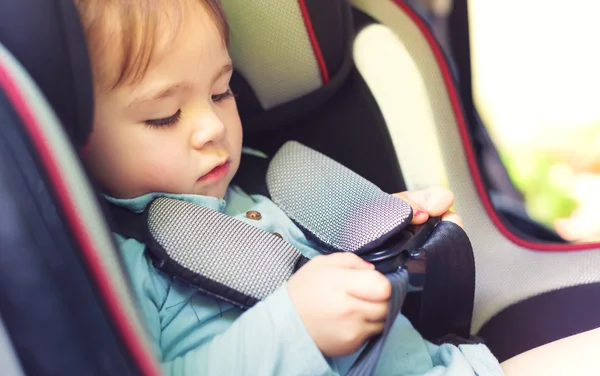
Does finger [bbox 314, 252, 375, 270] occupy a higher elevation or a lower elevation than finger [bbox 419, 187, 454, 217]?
higher

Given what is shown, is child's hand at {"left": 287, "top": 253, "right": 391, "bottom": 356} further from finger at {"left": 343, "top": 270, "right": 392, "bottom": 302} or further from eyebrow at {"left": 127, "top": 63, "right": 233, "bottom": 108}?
eyebrow at {"left": 127, "top": 63, "right": 233, "bottom": 108}

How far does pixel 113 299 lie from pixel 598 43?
0.95m

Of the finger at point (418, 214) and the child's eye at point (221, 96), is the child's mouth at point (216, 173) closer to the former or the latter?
the child's eye at point (221, 96)

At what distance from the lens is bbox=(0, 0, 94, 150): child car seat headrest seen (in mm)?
438

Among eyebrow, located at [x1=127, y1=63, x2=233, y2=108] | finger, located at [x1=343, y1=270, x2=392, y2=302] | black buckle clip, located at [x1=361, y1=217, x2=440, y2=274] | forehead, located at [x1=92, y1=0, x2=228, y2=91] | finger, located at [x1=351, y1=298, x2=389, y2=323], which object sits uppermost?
forehead, located at [x1=92, y1=0, x2=228, y2=91]

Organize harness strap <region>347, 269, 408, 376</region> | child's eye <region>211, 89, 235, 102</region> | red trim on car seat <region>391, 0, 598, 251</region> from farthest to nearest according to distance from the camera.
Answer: red trim on car seat <region>391, 0, 598, 251</region>, child's eye <region>211, 89, 235, 102</region>, harness strap <region>347, 269, 408, 376</region>

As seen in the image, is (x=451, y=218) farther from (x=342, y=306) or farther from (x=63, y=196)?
(x=63, y=196)

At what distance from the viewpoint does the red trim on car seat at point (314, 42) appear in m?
0.81

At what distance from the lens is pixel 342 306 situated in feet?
1.91

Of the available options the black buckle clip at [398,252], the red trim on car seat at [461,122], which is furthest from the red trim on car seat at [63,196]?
the red trim on car seat at [461,122]

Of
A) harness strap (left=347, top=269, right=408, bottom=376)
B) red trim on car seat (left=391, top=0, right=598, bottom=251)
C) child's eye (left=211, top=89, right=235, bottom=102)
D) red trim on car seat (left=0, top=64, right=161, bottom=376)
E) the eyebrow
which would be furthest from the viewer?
red trim on car seat (left=391, top=0, right=598, bottom=251)

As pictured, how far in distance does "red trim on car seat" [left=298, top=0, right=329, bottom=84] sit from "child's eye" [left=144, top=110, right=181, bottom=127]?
230 mm

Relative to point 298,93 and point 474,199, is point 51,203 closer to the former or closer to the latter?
point 298,93

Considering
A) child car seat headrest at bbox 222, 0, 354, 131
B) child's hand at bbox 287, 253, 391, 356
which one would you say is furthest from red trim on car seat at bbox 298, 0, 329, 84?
A: child's hand at bbox 287, 253, 391, 356
